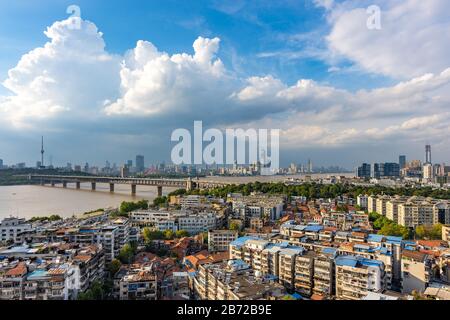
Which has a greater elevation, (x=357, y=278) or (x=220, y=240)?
(x=357, y=278)

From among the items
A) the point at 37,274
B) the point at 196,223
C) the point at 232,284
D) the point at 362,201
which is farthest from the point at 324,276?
the point at 362,201

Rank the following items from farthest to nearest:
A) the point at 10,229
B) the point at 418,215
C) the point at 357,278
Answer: the point at 418,215 → the point at 10,229 → the point at 357,278

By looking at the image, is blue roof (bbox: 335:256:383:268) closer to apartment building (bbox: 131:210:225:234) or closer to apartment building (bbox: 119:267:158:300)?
apartment building (bbox: 119:267:158:300)

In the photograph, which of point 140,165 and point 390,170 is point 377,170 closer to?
point 390,170
